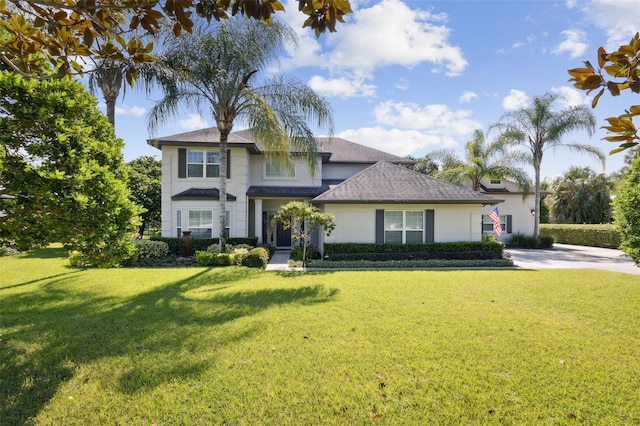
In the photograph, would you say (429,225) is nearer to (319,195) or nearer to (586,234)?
(319,195)

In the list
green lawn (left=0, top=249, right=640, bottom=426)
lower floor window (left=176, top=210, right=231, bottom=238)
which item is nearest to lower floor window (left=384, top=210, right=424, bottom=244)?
green lawn (left=0, top=249, right=640, bottom=426)

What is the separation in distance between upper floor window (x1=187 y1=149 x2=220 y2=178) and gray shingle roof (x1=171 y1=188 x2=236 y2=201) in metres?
0.89

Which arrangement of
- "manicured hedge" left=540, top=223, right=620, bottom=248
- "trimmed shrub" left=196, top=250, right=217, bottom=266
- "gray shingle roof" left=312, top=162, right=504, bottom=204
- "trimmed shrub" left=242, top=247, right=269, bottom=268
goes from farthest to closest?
"manicured hedge" left=540, top=223, right=620, bottom=248 < "gray shingle roof" left=312, top=162, right=504, bottom=204 < "trimmed shrub" left=196, top=250, right=217, bottom=266 < "trimmed shrub" left=242, top=247, right=269, bottom=268

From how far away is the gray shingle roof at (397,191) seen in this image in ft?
50.2

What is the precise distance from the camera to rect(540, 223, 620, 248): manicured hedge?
2252 centimetres

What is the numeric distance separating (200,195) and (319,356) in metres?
15.0

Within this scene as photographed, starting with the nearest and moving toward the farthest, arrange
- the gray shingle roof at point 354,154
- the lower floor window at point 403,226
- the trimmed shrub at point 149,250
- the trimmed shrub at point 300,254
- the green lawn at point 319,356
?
the green lawn at point 319,356, the trimmed shrub at point 149,250, the trimmed shrub at point 300,254, the lower floor window at point 403,226, the gray shingle roof at point 354,154

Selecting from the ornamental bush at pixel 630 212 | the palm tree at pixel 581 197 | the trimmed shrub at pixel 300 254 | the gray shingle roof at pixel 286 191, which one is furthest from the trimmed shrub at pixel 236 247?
the palm tree at pixel 581 197

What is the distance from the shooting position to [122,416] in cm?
342

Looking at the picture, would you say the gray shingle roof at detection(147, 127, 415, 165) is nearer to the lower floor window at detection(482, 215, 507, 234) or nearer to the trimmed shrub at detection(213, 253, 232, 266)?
the trimmed shrub at detection(213, 253, 232, 266)

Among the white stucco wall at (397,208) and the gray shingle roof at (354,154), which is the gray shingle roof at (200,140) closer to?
the gray shingle roof at (354,154)

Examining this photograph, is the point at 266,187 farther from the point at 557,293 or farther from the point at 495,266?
the point at 557,293

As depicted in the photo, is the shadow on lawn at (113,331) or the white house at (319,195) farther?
the white house at (319,195)

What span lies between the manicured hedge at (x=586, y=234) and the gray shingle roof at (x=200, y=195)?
2578 cm
